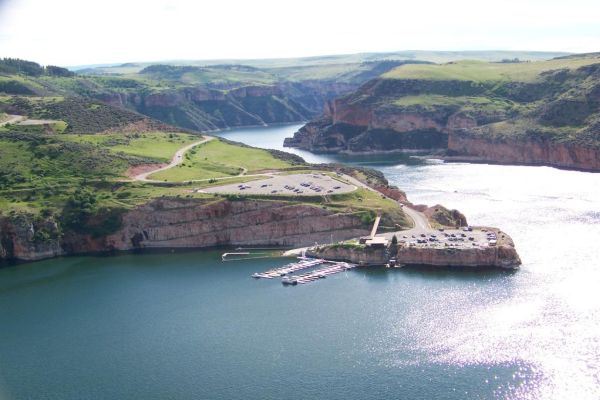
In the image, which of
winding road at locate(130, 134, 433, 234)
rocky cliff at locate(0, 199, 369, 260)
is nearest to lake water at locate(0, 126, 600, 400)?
rocky cliff at locate(0, 199, 369, 260)

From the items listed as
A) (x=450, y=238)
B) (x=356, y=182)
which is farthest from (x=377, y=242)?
(x=356, y=182)

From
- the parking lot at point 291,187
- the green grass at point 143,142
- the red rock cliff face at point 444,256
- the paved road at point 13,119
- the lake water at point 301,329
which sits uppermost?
the paved road at point 13,119

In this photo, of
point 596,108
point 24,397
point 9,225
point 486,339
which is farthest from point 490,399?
point 596,108

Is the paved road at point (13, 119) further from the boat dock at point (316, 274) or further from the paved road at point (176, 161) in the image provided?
the boat dock at point (316, 274)

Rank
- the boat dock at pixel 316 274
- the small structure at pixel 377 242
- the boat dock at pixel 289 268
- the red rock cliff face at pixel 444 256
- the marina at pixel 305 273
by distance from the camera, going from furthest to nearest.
A: the small structure at pixel 377 242 < the boat dock at pixel 289 268 < the red rock cliff face at pixel 444 256 < the marina at pixel 305 273 < the boat dock at pixel 316 274

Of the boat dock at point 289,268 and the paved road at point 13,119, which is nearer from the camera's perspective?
the boat dock at point 289,268

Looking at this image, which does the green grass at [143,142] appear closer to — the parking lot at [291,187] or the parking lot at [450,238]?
the parking lot at [291,187]

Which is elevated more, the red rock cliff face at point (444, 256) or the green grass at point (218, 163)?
the green grass at point (218, 163)

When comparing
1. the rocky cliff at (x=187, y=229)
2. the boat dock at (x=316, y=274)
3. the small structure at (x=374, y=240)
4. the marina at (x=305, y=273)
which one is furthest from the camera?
the rocky cliff at (x=187, y=229)

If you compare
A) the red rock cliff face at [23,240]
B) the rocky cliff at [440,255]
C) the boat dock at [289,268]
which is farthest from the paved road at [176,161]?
the rocky cliff at [440,255]
